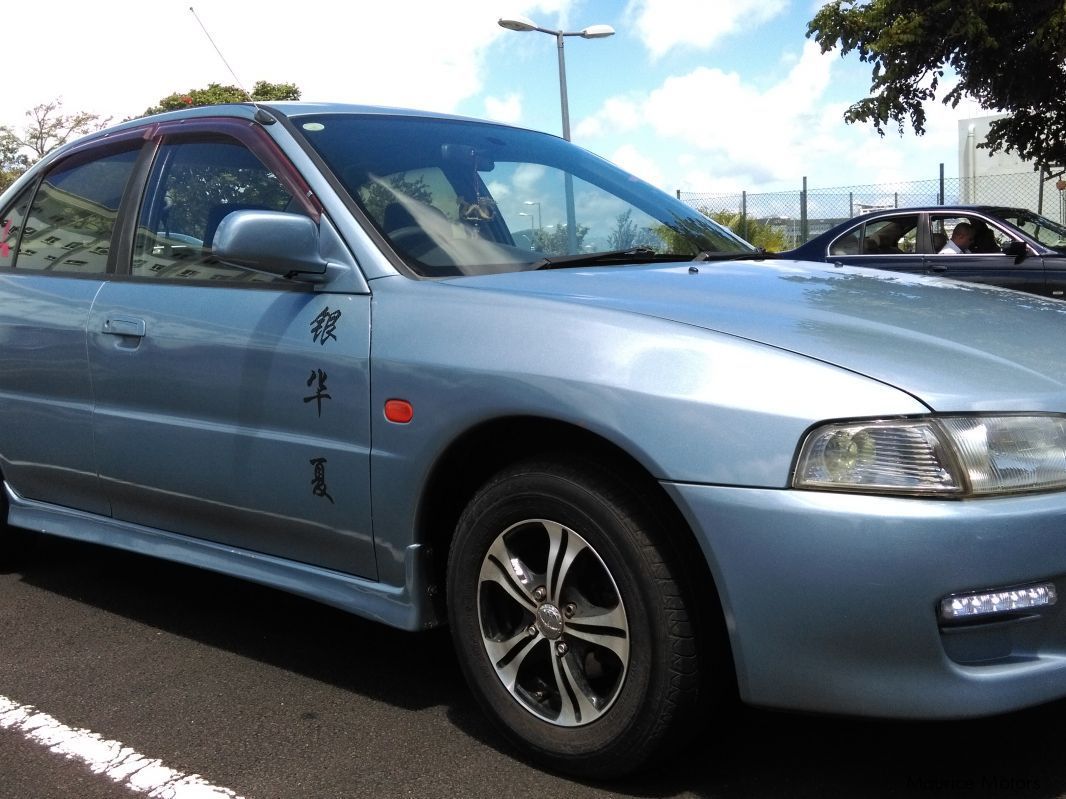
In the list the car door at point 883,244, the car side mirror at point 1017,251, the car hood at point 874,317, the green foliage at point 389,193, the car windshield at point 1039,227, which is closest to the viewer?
the car hood at point 874,317

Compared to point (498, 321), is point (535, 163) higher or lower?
higher

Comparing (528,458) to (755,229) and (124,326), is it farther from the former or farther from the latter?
(755,229)

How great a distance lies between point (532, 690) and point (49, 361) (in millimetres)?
2058

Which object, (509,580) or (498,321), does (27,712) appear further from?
(498,321)

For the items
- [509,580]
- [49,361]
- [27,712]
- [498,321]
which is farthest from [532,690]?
[49,361]

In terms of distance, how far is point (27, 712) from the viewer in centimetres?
309

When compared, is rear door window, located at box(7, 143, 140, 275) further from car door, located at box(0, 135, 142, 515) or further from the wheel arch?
the wheel arch

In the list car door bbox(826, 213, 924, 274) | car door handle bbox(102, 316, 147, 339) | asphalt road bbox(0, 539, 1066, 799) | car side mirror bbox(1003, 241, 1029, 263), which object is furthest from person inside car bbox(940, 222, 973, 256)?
car door handle bbox(102, 316, 147, 339)

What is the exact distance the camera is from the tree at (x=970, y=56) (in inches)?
555

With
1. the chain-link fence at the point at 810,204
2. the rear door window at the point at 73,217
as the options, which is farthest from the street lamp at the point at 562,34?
the rear door window at the point at 73,217

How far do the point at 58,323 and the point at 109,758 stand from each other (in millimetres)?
1533

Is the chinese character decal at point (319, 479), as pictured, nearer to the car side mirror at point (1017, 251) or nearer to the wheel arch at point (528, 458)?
the wheel arch at point (528, 458)

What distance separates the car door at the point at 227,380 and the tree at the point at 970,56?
506 inches

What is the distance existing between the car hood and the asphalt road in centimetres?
89
